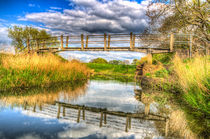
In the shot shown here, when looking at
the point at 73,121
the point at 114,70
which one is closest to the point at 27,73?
the point at 73,121

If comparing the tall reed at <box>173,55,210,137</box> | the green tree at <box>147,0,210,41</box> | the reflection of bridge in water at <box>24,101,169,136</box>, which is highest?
the green tree at <box>147,0,210,41</box>

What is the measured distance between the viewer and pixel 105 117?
16.3ft

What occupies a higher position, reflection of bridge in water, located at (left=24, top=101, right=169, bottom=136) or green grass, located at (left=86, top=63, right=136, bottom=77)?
green grass, located at (left=86, top=63, right=136, bottom=77)

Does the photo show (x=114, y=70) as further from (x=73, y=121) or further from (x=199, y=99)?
(x=73, y=121)

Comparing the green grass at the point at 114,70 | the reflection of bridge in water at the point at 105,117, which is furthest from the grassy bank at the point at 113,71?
the reflection of bridge in water at the point at 105,117

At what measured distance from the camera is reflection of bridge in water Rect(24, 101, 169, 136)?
418 cm

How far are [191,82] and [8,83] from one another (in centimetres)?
766

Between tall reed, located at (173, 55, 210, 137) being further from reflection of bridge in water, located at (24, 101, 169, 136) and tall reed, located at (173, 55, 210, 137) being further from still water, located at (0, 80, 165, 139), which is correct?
still water, located at (0, 80, 165, 139)

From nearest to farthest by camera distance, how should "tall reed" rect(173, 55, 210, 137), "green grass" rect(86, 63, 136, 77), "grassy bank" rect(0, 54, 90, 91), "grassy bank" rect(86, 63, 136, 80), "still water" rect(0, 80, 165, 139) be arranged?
1. "still water" rect(0, 80, 165, 139)
2. "tall reed" rect(173, 55, 210, 137)
3. "grassy bank" rect(0, 54, 90, 91)
4. "grassy bank" rect(86, 63, 136, 80)
5. "green grass" rect(86, 63, 136, 77)

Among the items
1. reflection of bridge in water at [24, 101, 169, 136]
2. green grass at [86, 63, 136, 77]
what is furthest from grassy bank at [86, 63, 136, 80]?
reflection of bridge in water at [24, 101, 169, 136]

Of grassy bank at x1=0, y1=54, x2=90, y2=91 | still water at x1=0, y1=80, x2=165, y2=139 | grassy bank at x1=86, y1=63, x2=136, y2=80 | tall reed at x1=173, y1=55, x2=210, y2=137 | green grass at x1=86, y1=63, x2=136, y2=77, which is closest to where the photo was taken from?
still water at x1=0, y1=80, x2=165, y2=139

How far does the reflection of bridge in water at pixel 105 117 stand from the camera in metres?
4.18

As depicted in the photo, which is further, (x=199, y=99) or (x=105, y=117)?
(x=199, y=99)

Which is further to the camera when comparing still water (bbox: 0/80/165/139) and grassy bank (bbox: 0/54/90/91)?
grassy bank (bbox: 0/54/90/91)
